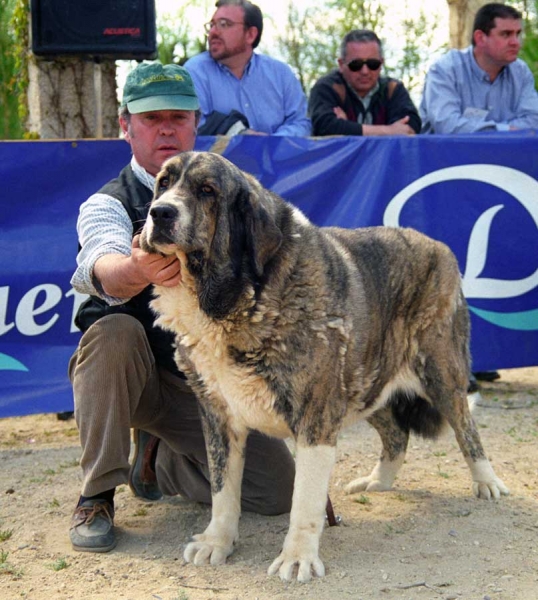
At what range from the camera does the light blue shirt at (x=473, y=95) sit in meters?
6.88

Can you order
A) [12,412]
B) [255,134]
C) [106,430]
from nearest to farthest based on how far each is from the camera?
[106,430]
[12,412]
[255,134]

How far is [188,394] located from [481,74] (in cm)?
421

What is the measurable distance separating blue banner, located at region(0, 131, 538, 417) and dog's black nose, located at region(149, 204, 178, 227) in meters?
2.66

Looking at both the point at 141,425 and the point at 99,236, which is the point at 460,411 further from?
the point at 99,236

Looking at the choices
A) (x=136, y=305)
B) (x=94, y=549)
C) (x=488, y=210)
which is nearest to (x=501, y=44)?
(x=488, y=210)

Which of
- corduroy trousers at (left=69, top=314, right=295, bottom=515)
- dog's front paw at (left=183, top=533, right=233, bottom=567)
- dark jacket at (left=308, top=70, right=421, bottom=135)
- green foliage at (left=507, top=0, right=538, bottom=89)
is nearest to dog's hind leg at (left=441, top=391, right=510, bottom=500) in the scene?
corduroy trousers at (left=69, top=314, right=295, bottom=515)

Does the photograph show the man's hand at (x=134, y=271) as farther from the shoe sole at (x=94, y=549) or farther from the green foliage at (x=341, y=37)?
the green foliage at (x=341, y=37)

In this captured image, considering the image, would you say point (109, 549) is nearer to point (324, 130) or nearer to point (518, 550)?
point (518, 550)

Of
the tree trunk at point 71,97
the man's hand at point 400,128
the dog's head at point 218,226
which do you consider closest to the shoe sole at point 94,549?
the dog's head at point 218,226

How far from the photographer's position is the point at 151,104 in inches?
153

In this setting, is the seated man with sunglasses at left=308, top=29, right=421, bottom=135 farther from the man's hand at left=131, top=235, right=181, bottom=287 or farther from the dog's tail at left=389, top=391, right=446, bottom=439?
the man's hand at left=131, top=235, right=181, bottom=287

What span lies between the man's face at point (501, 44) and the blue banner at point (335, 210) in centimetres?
91

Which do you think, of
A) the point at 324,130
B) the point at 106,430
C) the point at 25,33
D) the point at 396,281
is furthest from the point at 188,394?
the point at 25,33

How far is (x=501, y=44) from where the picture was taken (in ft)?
23.0
